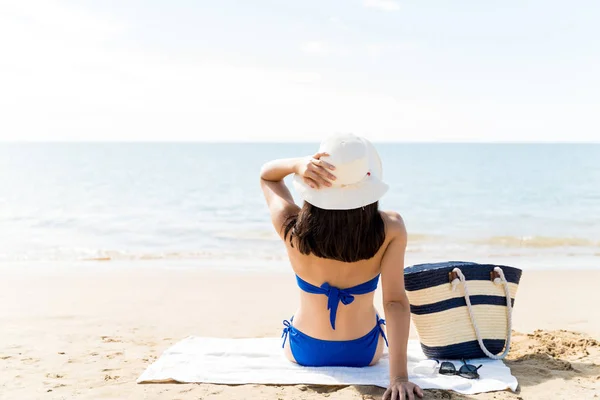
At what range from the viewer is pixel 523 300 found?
6.26 m

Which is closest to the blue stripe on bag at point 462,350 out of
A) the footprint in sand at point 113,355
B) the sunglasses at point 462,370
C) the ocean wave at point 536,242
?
the sunglasses at point 462,370

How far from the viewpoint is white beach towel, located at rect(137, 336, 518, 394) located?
3195 millimetres

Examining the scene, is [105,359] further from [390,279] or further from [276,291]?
[276,291]

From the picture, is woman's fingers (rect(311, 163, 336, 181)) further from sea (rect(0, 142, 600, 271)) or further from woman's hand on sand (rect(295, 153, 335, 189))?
sea (rect(0, 142, 600, 271))

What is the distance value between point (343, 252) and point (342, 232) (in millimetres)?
104

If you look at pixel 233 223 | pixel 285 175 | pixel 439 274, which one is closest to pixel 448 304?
pixel 439 274

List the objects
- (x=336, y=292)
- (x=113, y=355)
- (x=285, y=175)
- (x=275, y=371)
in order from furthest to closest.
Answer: (x=113, y=355)
(x=275, y=371)
(x=285, y=175)
(x=336, y=292)

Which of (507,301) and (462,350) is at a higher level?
(507,301)

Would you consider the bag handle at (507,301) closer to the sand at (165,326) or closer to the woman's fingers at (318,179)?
the sand at (165,326)

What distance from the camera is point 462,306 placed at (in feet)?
11.5

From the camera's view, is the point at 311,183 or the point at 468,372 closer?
the point at 311,183

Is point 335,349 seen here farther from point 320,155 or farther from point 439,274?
point 320,155

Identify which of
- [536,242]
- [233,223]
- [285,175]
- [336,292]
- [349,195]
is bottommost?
[536,242]

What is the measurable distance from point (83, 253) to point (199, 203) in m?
10.6
